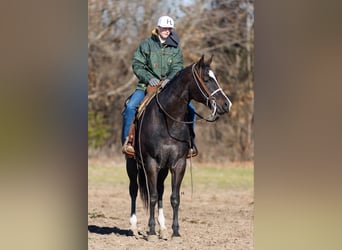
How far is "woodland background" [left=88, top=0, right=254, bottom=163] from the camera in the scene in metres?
6.40

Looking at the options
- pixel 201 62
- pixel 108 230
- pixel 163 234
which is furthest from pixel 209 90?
pixel 108 230

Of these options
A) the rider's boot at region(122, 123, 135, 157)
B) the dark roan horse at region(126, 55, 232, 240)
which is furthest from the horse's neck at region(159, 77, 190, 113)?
the rider's boot at region(122, 123, 135, 157)

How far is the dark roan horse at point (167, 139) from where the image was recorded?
607 cm

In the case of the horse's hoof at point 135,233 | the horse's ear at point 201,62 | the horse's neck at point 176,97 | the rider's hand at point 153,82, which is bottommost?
the horse's hoof at point 135,233

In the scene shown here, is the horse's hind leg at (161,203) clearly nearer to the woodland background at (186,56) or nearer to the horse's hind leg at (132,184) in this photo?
the horse's hind leg at (132,184)

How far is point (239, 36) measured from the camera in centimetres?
665

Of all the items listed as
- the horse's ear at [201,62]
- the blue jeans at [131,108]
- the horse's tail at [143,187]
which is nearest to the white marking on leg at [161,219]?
the horse's tail at [143,187]

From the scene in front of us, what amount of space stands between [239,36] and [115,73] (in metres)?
1.04

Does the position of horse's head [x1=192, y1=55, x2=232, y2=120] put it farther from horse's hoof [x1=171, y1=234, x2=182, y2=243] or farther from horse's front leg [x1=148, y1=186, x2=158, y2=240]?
horse's hoof [x1=171, y1=234, x2=182, y2=243]

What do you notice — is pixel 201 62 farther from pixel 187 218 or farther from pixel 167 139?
pixel 187 218

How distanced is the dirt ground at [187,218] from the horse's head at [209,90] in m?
0.69
